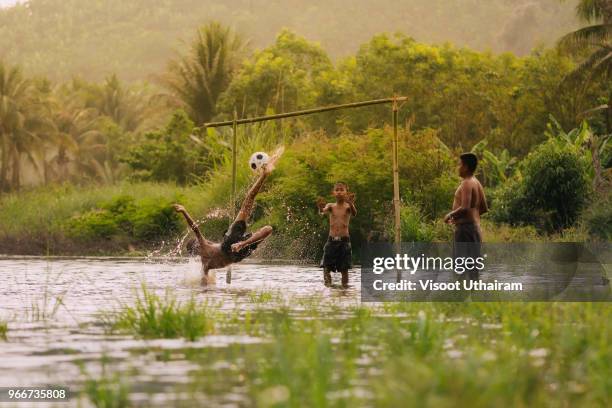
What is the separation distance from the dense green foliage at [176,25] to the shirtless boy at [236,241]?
127514 millimetres

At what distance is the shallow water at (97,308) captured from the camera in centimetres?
925

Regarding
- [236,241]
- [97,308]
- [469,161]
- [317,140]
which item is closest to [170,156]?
[317,140]

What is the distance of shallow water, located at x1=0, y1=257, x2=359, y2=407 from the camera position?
9.25 m

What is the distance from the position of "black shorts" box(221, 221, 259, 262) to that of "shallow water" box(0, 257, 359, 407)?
0.59 m

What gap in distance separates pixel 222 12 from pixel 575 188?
139 m

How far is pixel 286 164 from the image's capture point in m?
35.1

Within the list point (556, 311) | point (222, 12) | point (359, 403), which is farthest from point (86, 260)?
point (222, 12)

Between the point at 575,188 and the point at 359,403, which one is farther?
the point at 575,188

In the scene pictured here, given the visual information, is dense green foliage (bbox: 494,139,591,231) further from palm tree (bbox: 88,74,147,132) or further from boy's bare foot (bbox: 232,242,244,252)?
palm tree (bbox: 88,74,147,132)

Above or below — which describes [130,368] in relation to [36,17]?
below

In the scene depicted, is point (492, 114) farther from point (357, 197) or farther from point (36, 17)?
point (36, 17)

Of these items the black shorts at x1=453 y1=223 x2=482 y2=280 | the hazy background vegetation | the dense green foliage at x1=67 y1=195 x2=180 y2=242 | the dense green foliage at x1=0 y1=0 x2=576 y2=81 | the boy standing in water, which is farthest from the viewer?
the dense green foliage at x1=0 y1=0 x2=576 y2=81

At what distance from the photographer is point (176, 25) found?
541 ft

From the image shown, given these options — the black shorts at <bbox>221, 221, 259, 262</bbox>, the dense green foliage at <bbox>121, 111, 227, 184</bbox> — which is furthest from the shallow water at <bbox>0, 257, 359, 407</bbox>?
the dense green foliage at <bbox>121, 111, 227, 184</bbox>
